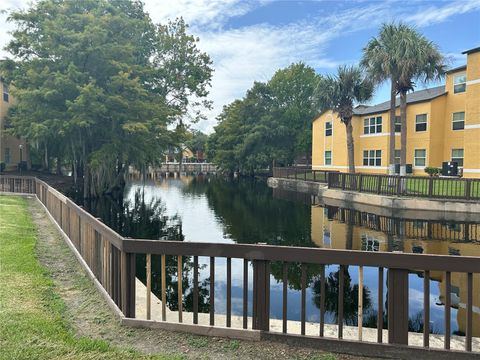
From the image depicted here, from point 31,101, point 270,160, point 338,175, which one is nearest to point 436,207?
point 338,175

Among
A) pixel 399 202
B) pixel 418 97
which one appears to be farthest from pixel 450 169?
pixel 418 97

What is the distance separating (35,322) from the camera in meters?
3.96

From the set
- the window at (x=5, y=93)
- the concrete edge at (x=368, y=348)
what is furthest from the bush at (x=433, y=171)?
the window at (x=5, y=93)

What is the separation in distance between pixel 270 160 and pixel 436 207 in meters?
33.9

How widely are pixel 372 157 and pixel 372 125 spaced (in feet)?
9.40

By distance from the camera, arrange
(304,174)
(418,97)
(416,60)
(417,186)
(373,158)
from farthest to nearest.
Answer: (304,174) < (373,158) < (418,97) < (416,60) < (417,186)

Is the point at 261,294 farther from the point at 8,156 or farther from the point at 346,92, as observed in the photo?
the point at 8,156

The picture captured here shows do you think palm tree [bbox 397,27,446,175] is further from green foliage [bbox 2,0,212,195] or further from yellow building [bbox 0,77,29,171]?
A: yellow building [bbox 0,77,29,171]

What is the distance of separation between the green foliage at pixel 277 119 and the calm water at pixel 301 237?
2688 centimetres

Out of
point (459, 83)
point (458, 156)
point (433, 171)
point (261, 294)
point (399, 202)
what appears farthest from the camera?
point (458, 156)

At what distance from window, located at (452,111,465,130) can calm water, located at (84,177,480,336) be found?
13.7m

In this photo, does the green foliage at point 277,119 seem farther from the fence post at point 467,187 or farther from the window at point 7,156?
the fence post at point 467,187

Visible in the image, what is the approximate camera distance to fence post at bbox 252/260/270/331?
370 centimetres

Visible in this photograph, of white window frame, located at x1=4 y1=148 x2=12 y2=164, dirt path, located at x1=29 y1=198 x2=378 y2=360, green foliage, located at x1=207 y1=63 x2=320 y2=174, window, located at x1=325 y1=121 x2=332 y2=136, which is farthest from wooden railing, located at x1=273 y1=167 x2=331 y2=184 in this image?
dirt path, located at x1=29 y1=198 x2=378 y2=360
